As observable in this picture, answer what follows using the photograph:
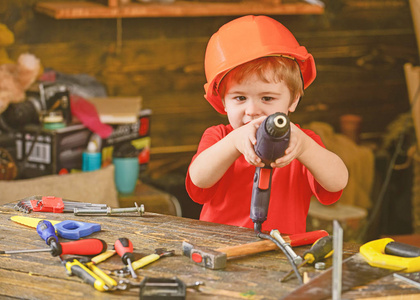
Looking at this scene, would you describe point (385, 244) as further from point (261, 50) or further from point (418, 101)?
point (418, 101)

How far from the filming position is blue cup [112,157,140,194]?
312cm

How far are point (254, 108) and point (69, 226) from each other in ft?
1.67

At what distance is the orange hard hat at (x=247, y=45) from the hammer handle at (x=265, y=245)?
428mm

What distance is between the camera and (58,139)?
2877 millimetres

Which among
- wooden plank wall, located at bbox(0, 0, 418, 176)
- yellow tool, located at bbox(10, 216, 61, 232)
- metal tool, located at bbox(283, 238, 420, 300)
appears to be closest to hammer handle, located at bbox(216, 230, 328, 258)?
metal tool, located at bbox(283, 238, 420, 300)

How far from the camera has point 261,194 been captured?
1439 mm

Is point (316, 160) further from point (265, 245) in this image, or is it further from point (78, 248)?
point (78, 248)

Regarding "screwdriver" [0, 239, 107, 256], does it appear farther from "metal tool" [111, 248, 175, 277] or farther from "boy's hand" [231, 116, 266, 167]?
"boy's hand" [231, 116, 266, 167]

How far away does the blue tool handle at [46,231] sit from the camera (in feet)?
4.53

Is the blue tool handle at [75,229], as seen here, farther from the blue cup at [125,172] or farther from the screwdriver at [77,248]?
the blue cup at [125,172]

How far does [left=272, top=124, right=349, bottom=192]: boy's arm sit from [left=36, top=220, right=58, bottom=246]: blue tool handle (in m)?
0.49

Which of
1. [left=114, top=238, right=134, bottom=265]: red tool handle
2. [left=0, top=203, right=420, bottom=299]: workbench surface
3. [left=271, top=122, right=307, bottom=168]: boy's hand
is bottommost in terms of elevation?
[left=0, top=203, right=420, bottom=299]: workbench surface

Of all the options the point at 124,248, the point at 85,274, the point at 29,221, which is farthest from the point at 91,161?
the point at 85,274

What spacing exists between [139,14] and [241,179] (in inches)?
62.3
